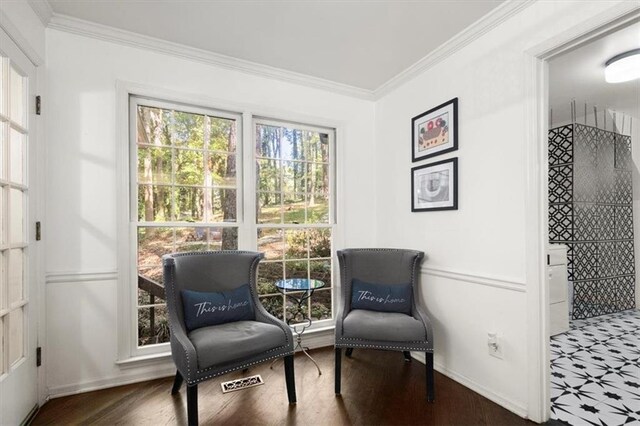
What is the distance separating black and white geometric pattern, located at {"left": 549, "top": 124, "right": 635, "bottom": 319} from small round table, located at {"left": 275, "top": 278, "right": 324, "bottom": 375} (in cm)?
312

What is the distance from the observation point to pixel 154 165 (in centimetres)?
262

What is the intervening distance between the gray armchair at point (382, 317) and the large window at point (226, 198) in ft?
1.85

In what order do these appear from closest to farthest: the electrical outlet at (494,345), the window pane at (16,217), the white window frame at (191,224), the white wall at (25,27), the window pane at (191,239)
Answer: the white wall at (25,27)
the window pane at (16,217)
the electrical outlet at (494,345)
the white window frame at (191,224)
the window pane at (191,239)

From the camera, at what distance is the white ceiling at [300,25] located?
2.11m

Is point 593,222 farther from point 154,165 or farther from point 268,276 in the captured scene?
point 154,165

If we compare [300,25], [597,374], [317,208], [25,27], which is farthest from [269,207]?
[597,374]

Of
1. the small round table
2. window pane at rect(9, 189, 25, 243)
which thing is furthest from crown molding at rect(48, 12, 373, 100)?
the small round table

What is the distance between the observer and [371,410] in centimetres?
203

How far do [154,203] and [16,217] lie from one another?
844 mm

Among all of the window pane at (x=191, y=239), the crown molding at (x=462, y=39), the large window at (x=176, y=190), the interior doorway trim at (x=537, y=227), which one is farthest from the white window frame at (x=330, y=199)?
the interior doorway trim at (x=537, y=227)

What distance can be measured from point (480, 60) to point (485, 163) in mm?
744

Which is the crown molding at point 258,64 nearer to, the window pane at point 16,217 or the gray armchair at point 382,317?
the window pane at point 16,217

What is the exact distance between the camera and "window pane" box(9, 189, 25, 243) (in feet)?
6.03

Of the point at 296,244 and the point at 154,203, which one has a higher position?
the point at 154,203
